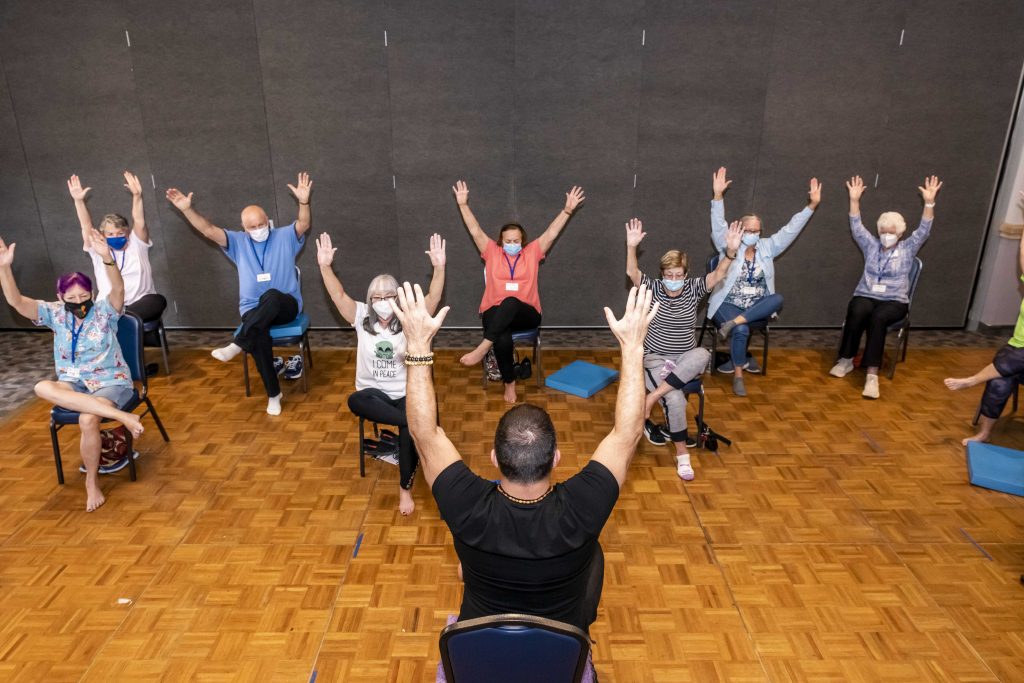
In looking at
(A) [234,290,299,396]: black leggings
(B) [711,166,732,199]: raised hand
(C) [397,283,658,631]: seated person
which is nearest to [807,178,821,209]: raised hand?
(B) [711,166,732,199]: raised hand

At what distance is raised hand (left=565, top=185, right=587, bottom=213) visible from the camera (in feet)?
18.5

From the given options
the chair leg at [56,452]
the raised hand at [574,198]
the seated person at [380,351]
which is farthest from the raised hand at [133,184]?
the raised hand at [574,198]

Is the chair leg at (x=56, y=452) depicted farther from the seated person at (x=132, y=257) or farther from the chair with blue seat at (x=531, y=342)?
the chair with blue seat at (x=531, y=342)

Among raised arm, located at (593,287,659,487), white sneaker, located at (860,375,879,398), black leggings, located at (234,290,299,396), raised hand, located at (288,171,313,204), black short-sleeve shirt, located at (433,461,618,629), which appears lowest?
white sneaker, located at (860,375,879,398)

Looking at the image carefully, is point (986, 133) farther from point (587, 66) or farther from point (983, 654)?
point (983, 654)

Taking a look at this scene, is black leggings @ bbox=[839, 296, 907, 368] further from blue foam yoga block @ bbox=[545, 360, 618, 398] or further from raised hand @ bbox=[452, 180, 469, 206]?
raised hand @ bbox=[452, 180, 469, 206]

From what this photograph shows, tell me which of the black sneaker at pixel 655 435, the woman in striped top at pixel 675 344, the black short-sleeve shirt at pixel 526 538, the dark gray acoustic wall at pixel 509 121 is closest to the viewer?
the black short-sleeve shirt at pixel 526 538

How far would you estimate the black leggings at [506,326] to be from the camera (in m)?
5.12

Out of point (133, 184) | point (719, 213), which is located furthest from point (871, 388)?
point (133, 184)

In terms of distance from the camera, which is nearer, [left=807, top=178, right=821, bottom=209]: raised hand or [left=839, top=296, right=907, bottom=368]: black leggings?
[left=839, top=296, right=907, bottom=368]: black leggings

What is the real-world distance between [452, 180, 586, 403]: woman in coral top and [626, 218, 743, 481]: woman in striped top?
104cm

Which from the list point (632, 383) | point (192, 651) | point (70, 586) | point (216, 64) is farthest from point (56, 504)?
point (216, 64)

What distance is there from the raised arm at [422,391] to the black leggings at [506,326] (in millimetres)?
2956

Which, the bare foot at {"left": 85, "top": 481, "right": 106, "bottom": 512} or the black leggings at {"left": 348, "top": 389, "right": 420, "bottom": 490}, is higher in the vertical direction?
the black leggings at {"left": 348, "top": 389, "right": 420, "bottom": 490}
